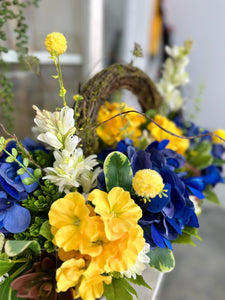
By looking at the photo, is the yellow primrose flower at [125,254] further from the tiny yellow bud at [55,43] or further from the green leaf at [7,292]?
the tiny yellow bud at [55,43]

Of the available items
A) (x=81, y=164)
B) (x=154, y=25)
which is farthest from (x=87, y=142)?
(x=154, y=25)

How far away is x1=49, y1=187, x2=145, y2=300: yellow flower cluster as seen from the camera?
0.25m

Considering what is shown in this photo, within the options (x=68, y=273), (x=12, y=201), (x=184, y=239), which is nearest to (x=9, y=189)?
(x=12, y=201)

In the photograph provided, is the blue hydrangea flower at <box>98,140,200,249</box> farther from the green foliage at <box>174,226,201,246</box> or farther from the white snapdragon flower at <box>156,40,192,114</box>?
the white snapdragon flower at <box>156,40,192,114</box>

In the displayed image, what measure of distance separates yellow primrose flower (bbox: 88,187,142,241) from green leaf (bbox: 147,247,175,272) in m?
0.08

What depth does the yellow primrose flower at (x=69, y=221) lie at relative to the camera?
10.2 inches

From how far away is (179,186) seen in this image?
35 cm

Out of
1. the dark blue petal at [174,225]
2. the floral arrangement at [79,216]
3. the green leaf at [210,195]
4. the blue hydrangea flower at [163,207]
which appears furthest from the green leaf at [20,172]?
the green leaf at [210,195]

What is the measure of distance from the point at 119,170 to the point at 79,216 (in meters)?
0.09

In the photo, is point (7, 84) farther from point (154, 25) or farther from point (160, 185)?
point (154, 25)

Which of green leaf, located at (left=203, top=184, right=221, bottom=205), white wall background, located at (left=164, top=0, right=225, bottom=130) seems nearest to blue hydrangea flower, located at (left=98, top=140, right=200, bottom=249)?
green leaf, located at (left=203, top=184, right=221, bottom=205)

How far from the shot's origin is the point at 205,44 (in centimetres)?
105

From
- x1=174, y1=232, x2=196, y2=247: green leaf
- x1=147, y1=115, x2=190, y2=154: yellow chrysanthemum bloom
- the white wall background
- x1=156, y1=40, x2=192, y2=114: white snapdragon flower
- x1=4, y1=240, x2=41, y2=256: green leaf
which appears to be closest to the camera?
x1=4, y1=240, x2=41, y2=256: green leaf

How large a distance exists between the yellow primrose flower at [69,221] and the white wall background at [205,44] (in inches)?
36.6
